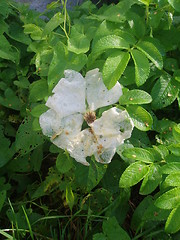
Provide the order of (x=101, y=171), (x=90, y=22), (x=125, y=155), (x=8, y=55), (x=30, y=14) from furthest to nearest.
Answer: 1. (x=30, y=14)
2. (x=8, y=55)
3. (x=90, y=22)
4. (x=101, y=171)
5. (x=125, y=155)

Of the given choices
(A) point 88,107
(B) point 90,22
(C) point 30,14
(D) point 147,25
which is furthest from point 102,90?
(C) point 30,14

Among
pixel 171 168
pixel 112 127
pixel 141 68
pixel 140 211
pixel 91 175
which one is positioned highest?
pixel 141 68

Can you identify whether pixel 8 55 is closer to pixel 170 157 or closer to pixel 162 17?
pixel 162 17

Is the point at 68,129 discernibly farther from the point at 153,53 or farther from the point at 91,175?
the point at 153,53

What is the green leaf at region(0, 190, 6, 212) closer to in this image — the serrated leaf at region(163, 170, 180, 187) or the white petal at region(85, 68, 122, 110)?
the white petal at region(85, 68, 122, 110)

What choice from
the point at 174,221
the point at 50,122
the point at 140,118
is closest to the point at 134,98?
the point at 140,118

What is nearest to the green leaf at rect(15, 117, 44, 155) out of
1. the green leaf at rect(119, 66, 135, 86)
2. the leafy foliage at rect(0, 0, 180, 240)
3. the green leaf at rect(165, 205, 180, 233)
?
the leafy foliage at rect(0, 0, 180, 240)
